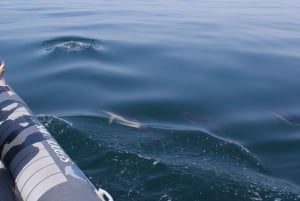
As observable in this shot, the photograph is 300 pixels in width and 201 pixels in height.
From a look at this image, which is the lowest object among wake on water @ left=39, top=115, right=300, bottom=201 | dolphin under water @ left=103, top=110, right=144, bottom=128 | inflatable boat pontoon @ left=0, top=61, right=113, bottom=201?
wake on water @ left=39, top=115, right=300, bottom=201

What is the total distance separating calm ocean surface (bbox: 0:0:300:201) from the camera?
20.5 feet

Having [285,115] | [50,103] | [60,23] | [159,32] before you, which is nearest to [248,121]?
[285,115]

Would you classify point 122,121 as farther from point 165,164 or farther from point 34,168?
point 34,168

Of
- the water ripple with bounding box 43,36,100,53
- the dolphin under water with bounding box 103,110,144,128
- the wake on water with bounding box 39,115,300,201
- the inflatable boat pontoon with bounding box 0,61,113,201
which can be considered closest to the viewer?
the inflatable boat pontoon with bounding box 0,61,113,201

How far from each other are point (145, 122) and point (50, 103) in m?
2.44

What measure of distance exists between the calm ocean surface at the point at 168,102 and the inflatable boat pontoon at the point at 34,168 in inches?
47.4

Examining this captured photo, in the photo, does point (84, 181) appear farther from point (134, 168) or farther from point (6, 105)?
point (6, 105)

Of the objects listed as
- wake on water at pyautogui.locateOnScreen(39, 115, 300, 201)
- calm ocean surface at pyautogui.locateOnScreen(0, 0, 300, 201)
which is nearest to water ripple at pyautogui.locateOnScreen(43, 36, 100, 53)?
→ calm ocean surface at pyautogui.locateOnScreen(0, 0, 300, 201)

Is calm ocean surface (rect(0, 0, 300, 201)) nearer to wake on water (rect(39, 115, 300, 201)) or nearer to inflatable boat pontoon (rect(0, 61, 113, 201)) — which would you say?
wake on water (rect(39, 115, 300, 201))

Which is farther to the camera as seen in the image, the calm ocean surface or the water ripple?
the water ripple

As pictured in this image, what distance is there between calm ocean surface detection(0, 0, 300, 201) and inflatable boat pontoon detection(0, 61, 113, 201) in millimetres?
1205

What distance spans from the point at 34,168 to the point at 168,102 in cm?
527

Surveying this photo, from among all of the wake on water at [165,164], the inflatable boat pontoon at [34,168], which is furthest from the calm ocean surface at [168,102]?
the inflatable boat pontoon at [34,168]

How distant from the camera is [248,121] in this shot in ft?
28.5
